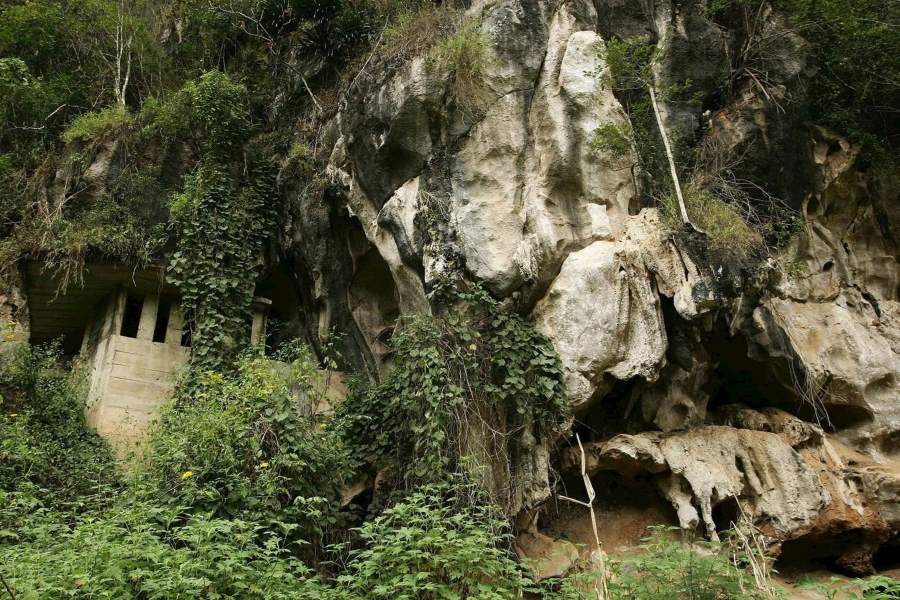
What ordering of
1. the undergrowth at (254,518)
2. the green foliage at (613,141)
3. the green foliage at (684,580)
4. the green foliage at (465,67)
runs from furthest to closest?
1. the green foliage at (465,67)
2. the green foliage at (613,141)
3. the green foliage at (684,580)
4. the undergrowth at (254,518)

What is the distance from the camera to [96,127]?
1373 cm

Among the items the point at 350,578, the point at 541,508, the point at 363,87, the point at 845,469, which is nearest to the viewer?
the point at 350,578

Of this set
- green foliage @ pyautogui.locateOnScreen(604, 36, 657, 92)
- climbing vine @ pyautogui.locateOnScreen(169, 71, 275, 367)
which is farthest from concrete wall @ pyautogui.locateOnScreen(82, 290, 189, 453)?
green foliage @ pyautogui.locateOnScreen(604, 36, 657, 92)

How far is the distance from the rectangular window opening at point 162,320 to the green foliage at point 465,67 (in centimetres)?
663

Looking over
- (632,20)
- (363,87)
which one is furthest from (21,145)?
(632,20)

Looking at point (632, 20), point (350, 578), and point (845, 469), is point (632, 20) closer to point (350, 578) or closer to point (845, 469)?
point (845, 469)

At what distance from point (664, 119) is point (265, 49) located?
27.8 feet

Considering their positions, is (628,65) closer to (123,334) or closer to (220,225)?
(220,225)

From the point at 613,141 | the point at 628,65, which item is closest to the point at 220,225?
the point at 613,141

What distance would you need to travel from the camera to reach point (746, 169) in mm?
11320

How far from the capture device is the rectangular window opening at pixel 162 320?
1351 centimetres

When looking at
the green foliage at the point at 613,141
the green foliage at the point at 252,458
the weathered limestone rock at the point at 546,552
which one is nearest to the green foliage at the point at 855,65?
the green foliage at the point at 613,141

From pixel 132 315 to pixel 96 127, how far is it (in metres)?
3.56

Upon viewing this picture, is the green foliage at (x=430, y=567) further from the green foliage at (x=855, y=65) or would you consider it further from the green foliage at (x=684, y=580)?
the green foliage at (x=855, y=65)
